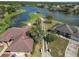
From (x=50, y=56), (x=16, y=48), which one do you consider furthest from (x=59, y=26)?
(x=16, y=48)

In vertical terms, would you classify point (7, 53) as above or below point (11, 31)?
below

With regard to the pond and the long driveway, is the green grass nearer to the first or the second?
the pond

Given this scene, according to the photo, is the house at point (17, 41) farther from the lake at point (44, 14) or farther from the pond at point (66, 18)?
the pond at point (66, 18)

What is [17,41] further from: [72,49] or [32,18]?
[72,49]

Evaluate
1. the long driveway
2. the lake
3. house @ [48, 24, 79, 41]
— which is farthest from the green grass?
the long driveway

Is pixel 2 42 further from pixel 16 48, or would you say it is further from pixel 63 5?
pixel 63 5

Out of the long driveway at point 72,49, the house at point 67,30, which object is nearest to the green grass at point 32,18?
the house at point 67,30
